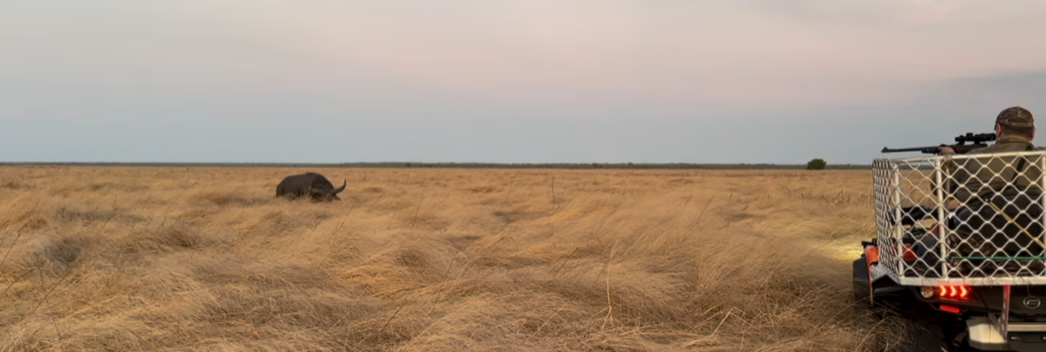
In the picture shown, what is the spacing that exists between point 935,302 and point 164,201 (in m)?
15.5

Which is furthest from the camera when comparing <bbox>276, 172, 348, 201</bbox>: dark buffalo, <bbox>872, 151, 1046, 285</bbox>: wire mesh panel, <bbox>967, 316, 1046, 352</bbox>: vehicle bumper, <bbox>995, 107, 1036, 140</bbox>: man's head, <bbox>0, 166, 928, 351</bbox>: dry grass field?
<bbox>276, 172, 348, 201</bbox>: dark buffalo

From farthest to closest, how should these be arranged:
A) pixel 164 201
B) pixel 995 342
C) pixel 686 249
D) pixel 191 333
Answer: pixel 164 201, pixel 686 249, pixel 191 333, pixel 995 342

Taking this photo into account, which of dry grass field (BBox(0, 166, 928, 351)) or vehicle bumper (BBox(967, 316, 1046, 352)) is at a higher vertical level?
vehicle bumper (BBox(967, 316, 1046, 352))

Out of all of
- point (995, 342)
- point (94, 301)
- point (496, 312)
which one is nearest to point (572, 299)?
point (496, 312)

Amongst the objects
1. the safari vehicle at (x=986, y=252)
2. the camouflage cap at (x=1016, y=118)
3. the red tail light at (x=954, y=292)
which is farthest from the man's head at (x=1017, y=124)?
the red tail light at (x=954, y=292)

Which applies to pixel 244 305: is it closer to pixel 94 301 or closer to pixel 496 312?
pixel 94 301

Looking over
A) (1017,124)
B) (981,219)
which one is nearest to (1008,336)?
(981,219)

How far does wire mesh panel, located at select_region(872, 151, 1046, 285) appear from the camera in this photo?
9.95 feet

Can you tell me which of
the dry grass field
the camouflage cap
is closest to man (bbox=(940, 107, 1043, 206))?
the camouflage cap

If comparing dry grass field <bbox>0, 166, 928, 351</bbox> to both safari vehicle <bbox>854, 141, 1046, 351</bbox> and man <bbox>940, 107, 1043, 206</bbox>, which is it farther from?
man <bbox>940, 107, 1043, 206</bbox>

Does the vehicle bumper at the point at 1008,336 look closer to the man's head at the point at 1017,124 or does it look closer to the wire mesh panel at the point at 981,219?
the wire mesh panel at the point at 981,219

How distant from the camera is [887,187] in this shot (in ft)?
11.5

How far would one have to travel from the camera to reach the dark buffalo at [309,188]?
1576cm

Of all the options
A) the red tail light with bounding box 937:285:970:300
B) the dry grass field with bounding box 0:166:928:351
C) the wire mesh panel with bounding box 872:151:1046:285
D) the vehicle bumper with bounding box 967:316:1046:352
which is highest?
the wire mesh panel with bounding box 872:151:1046:285
